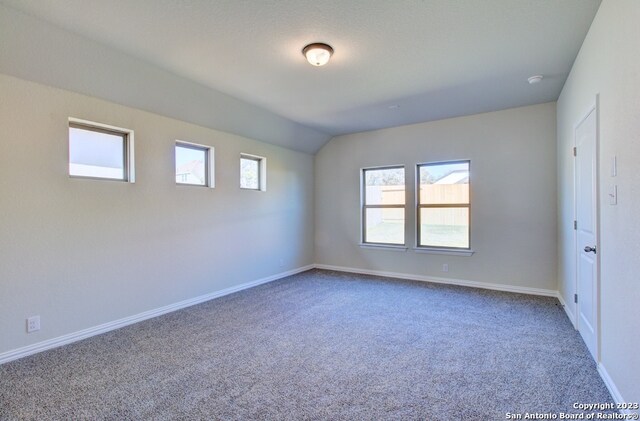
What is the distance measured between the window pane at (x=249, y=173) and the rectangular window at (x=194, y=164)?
636 millimetres

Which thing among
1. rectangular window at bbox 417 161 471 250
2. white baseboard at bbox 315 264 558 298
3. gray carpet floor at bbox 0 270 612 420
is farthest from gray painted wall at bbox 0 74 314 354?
rectangular window at bbox 417 161 471 250

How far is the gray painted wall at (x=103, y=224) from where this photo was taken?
2750 mm

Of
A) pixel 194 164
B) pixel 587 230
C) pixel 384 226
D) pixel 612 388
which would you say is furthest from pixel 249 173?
pixel 612 388

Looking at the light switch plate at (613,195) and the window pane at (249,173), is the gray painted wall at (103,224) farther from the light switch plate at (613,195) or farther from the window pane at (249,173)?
the light switch plate at (613,195)

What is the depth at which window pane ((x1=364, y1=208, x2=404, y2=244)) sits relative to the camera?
19.2 feet

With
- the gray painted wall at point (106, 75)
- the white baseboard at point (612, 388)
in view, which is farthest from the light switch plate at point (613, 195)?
the gray painted wall at point (106, 75)

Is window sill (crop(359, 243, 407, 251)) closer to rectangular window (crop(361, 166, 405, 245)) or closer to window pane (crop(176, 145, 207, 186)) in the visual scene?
rectangular window (crop(361, 166, 405, 245))

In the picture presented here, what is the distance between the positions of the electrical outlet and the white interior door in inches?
183

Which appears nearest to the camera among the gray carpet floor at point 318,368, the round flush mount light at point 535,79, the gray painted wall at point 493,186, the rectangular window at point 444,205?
the gray carpet floor at point 318,368

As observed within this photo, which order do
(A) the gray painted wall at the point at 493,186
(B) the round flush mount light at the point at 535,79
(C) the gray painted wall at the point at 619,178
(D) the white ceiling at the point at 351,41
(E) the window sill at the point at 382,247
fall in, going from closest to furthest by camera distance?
(C) the gray painted wall at the point at 619,178
(D) the white ceiling at the point at 351,41
(B) the round flush mount light at the point at 535,79
(A) the gray painted wall at the point at 493,186
(E) the window sill at the point at 382,247

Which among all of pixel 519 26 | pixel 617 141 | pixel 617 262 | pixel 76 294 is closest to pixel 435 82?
pixel 519 26

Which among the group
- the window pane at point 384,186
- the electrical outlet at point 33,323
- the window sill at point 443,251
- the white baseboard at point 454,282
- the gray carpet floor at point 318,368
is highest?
the window pane at point 384,186

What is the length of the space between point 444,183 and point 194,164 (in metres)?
3.96

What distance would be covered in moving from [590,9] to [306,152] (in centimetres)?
466
